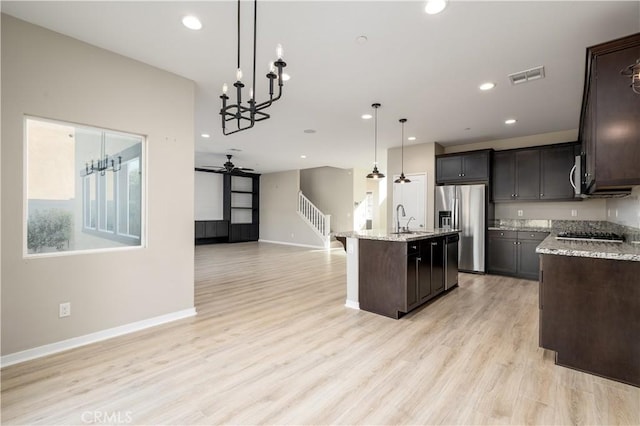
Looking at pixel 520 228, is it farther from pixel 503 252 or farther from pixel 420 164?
pixel 420 164

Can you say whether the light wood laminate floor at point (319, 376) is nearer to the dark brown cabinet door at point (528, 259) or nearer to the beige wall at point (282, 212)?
the dark brown cabinet door at point (528, 259)

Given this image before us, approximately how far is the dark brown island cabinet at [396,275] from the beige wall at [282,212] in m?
6.36

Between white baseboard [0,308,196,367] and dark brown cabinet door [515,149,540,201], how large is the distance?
19.3 feet

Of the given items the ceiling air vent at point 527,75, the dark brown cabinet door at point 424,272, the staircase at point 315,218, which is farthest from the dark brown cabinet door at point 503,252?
the staircase at point 315,218

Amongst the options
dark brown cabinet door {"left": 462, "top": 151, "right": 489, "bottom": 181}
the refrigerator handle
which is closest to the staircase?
the refrigerator handle

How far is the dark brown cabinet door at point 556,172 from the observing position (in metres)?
5.18

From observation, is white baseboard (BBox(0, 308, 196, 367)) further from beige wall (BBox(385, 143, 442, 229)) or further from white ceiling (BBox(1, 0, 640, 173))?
beige wall (BBox(385, 143, 442, 229))

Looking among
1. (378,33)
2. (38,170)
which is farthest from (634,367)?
(38,170)

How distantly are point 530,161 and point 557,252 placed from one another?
3.92 meters

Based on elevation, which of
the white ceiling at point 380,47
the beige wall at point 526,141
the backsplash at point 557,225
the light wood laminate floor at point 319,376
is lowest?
the light wood laminate floor at point 319,376

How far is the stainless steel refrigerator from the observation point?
5.73 metres

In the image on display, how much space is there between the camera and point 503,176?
5793 mm

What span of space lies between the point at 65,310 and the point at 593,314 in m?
4.35

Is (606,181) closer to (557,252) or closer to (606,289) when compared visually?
(557,252)
